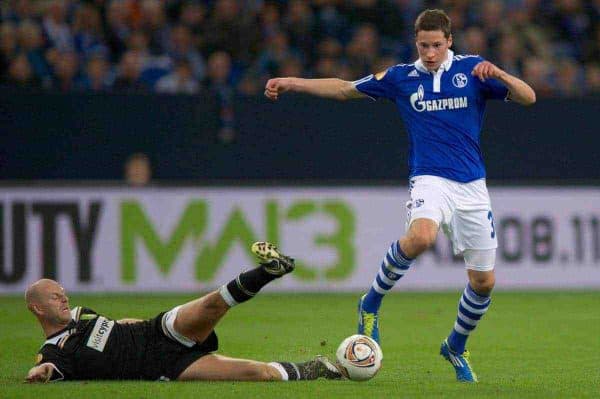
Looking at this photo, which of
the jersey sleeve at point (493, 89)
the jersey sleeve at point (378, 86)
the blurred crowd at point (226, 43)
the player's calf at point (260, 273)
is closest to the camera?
the player's calf at point (260, 273)

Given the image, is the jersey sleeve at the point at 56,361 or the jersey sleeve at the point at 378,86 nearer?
the jersey sleeve at the point at 56,361

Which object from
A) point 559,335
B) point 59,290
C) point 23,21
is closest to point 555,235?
point 559,335

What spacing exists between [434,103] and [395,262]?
1132mm

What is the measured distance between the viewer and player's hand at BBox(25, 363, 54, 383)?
761 centimetres

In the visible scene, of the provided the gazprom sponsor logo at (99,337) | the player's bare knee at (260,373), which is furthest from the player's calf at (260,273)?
the gazprom sponsor logo at (99,337)

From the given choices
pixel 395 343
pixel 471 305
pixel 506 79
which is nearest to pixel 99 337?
pixel 471 305

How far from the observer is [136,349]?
7.88 metres

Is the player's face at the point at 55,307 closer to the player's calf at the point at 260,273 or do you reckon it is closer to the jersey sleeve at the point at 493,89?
the player's calf at the point at 260,273

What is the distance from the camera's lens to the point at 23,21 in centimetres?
1500

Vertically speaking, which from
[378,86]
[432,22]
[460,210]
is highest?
[432,22]

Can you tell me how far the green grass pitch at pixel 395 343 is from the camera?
24.6 ft

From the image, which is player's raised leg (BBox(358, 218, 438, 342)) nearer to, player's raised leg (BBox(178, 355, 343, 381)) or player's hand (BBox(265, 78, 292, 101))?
player's raised leg (BBox(178, 355, 343, 381))

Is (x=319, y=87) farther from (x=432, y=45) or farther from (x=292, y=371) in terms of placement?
(x=292, y=371)

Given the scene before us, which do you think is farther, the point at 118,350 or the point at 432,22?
the point at 432,22
